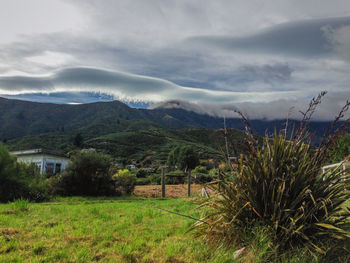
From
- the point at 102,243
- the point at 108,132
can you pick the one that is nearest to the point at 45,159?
the point at 102,243

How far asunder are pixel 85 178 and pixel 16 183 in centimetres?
477

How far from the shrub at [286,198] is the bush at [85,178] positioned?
13.6m

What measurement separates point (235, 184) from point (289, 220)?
782mm

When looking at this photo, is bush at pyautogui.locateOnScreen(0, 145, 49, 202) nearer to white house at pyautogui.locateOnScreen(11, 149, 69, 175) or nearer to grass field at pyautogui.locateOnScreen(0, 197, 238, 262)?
grass field at pyautogui.locateOnScreen(0, 197, 238, 262)

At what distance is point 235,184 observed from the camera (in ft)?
12.2

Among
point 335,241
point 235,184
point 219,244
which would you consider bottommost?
point 219,244

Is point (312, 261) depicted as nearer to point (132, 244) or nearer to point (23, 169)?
point (132, 244)

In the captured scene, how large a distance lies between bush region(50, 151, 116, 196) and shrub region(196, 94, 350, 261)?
13.6 m

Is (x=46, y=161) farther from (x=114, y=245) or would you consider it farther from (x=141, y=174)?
(x=114, y=245)

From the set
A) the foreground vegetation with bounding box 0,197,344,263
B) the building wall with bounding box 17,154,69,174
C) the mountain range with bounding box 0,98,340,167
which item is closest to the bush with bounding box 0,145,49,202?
the foreground vegetation with bounding box 0,197,344,263

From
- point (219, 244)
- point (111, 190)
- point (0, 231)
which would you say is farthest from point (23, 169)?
point (219, 244)

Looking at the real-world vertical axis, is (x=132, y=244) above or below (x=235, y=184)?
below

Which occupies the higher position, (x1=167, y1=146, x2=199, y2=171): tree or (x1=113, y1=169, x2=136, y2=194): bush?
(x1=113, y1=169, x2=136, y2=194): bush

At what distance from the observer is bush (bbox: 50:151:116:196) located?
626 inches
